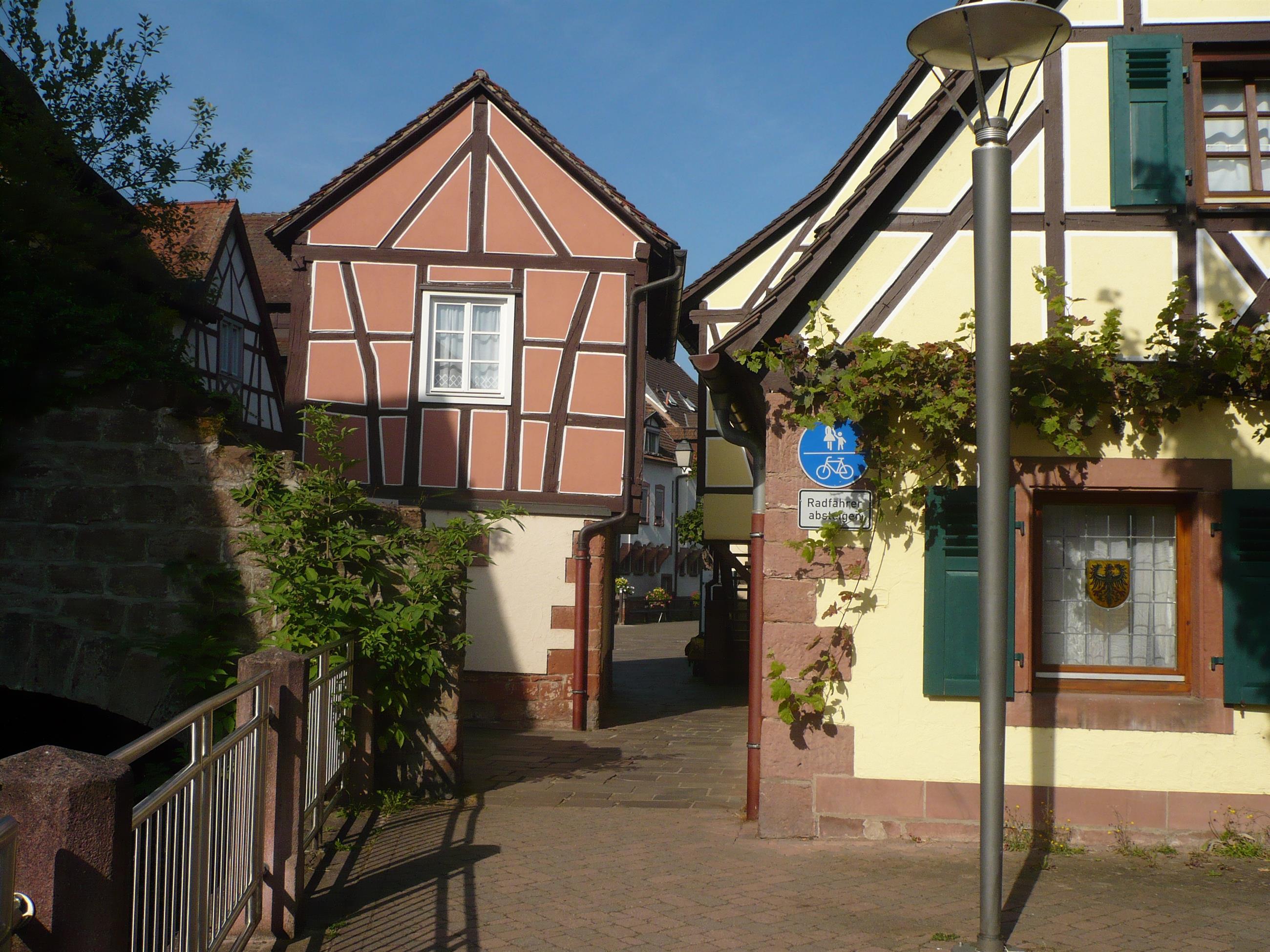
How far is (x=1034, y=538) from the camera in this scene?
6.94 metres

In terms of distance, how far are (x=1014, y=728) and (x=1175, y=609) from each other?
1.25 metres

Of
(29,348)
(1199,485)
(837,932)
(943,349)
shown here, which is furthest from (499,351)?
(837,932)

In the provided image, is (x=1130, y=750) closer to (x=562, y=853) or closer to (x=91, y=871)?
(x=562, y=853)

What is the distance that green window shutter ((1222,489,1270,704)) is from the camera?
652 centimetres

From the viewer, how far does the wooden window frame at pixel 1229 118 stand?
6.97m

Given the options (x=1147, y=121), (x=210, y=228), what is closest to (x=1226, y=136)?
(x=1147, y=121)

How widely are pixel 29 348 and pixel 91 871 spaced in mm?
5750

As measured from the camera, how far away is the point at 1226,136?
7.14m

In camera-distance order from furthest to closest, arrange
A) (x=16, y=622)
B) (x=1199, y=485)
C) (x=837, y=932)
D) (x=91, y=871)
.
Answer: (x=16, y=622), (x=1199, y=485), (x=837, y=932), (x=91, y=871)

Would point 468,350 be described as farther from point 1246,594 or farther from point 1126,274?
point 1246,594

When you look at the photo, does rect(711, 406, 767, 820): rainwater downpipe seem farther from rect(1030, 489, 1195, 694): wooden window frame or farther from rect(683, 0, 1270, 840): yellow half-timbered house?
rect(1030, 489, 1195, 694): wooden window frame

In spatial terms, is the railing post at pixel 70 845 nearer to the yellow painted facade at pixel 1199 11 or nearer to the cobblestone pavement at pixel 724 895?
the cobblestone pavement at pixel 724 895

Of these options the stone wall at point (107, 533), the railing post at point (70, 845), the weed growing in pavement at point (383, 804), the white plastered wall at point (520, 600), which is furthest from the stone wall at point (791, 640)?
the white plastered wall at point (520, 600)

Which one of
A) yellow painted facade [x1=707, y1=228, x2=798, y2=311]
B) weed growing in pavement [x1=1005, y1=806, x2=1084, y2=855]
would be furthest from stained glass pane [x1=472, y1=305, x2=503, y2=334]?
weed growing in pavement [x1=1005, y1=806, x2=1084, y2=855]
